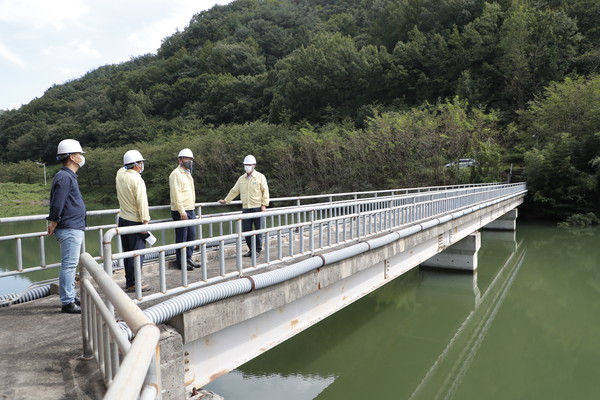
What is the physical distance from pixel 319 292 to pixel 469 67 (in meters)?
42.5

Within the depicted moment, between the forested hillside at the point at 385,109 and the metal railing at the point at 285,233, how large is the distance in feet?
39.9

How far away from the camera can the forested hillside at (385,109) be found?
28.3 meters

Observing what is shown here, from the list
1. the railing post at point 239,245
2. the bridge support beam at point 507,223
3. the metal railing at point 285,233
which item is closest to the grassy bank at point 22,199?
the bridge support beam at point 507,223

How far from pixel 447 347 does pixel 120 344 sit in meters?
8.66

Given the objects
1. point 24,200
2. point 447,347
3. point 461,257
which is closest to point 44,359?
point 447,347

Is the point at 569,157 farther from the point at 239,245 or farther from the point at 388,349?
the point at 239,245

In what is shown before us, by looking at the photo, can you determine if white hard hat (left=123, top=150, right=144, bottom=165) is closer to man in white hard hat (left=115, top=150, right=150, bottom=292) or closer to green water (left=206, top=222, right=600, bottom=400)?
man in white hard hat (left=115, top=150, right=150, bottom=292)

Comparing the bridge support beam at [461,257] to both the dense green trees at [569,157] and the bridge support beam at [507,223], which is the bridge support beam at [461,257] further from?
the dense green trees at [569,157]

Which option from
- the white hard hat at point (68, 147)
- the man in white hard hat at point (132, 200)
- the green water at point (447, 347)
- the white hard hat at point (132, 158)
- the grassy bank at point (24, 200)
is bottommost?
the green water at point (447, 347)

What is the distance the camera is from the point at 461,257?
13930mm

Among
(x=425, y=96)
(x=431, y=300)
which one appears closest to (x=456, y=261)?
(x=431, y=300)

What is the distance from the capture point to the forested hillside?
28297 mm

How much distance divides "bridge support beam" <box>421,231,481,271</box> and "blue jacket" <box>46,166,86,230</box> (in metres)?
12.4

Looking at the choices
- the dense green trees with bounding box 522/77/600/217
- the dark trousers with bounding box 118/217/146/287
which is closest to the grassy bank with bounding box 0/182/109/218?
the dark trousers with bounding box 118/217/146/287
